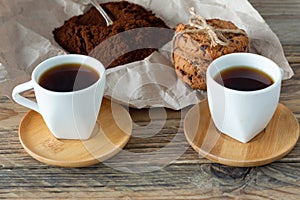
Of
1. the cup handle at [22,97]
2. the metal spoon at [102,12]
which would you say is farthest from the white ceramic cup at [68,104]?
the metal spoon at [102,12]

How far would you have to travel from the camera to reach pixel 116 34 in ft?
3.44

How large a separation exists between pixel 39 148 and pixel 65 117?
0.22ft

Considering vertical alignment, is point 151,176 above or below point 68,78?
below

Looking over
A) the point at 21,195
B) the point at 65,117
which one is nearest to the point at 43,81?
the point at 65,117

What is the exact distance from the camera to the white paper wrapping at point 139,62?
0.97 m

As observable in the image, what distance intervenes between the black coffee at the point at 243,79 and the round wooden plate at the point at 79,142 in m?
0.17

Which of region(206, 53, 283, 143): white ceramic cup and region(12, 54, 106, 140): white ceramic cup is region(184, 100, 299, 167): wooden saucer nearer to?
region(206, 53, 283, 143): white ceramic cup

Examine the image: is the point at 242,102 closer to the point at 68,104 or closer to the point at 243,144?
the point at 243,144

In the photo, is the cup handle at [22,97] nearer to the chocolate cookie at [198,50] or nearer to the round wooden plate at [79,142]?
the round wooden plate at [79,142]

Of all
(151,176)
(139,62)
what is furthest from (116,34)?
(151,176)

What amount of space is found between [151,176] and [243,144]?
0.50 feet

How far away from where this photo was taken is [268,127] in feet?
2.87

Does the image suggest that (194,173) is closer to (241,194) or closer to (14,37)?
(241,194)

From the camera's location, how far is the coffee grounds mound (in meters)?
1.02
